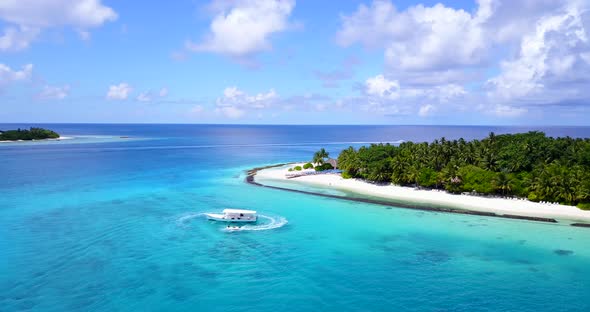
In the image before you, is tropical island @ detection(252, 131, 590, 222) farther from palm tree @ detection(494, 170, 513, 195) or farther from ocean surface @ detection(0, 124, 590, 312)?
ocean surface @ detection(0, 124, 590, 312)

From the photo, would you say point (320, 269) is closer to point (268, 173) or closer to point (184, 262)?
point (184, 262)

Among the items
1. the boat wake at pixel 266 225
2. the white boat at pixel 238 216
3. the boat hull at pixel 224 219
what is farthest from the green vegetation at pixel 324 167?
the white boat at pixel 238 216

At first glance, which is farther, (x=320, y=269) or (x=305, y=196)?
(x=305, y=196)

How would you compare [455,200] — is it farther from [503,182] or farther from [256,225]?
[256,225]

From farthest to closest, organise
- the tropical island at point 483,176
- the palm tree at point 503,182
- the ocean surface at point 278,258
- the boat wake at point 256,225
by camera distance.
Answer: the palm tree at point 503,182 < the tropical island at point 483,176 < the boat wake at point 256,225 < the ocean surface at point 278,258

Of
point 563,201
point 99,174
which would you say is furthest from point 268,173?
point 563,201

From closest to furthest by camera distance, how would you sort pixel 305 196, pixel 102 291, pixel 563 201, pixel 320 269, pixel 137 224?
1. pixel 102 291
2. pixel 320 269
3. pixel 137 224
4. pixel 563 201
5. pixel 305 196

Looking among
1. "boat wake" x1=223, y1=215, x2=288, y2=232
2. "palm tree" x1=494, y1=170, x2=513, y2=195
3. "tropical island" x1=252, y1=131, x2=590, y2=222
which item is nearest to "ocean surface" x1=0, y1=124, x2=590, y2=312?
"boat wake" x1=223, y1=215, x2=288, y2=232

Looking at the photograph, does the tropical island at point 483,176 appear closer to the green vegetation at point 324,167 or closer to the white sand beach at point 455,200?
the white sand beach at point 455,200
